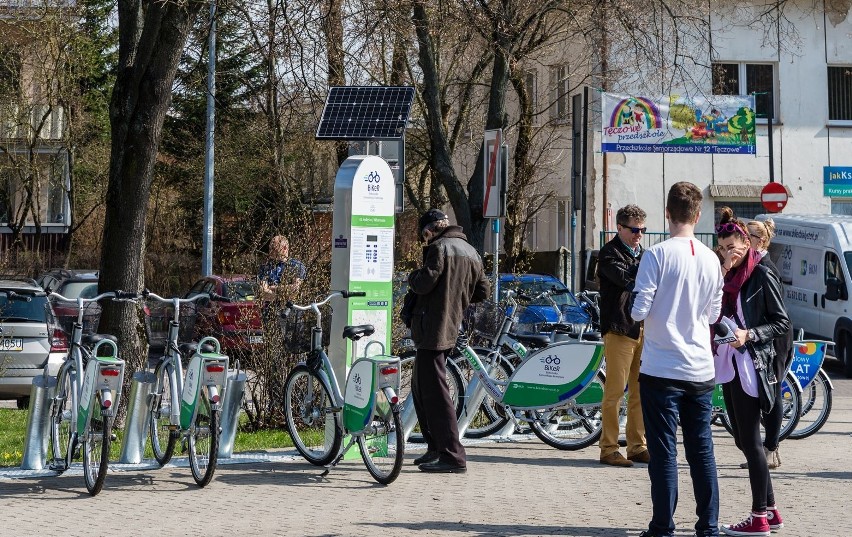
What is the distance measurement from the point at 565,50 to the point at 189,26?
62.9ft

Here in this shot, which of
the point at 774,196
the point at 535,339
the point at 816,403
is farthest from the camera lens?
the point at 774,196

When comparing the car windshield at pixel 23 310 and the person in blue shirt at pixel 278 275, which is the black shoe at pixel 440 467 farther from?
the car windshield at pixel 23 310

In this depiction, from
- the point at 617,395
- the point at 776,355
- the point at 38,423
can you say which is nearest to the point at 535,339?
the point at 617,395

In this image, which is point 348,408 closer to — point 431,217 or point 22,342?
point 431,217

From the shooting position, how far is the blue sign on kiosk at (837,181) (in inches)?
1220

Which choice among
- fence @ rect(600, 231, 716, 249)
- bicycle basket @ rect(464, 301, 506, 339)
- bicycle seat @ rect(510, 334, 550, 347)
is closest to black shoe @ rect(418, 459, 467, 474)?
bicycle seat @ rect(510, 334, 550, 347)

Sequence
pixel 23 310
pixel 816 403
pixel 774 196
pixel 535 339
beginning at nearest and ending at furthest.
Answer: pixel 535 339 < pixel 816 403 < pixel 23 310 < pixel 774 196

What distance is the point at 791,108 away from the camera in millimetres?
31406

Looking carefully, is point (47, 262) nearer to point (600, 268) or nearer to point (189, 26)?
point (189, 26)

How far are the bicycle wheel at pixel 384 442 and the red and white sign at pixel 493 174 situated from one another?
419 cm

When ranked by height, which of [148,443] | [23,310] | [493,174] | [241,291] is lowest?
[148,443]

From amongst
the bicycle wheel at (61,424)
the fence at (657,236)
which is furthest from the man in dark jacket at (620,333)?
the fence at (657,236)

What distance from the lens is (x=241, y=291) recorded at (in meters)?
10.9

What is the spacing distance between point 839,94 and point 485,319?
78.1 ft
